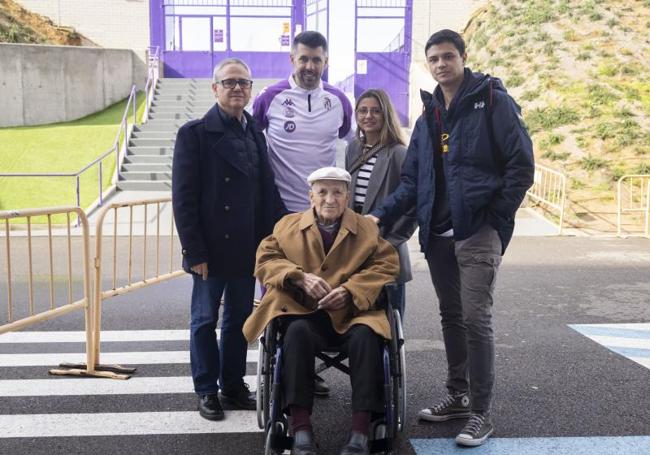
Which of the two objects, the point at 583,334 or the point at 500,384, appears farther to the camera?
the point at 583,334

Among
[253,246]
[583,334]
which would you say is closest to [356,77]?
[583,334]

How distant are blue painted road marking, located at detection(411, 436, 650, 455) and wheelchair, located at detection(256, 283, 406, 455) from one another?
417mm

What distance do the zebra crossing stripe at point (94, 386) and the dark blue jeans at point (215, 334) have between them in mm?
500

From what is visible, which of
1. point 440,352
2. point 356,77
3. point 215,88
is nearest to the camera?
point 215,88

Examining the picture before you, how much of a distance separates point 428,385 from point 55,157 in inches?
539

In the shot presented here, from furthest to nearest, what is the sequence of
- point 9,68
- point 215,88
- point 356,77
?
point 356,77 < point 9,68 < point 215,88

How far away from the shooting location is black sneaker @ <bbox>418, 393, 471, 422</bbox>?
3.86 m

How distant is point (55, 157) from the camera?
1583 centimetres

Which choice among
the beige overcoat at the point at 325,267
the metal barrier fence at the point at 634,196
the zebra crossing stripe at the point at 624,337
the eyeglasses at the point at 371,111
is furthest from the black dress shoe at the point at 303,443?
the metal barrier fence at the point at 634,196

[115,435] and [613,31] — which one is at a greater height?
[613,31]

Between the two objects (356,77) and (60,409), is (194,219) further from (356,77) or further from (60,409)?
(356,77)

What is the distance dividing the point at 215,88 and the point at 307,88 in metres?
0.60

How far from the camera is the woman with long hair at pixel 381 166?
158 inches

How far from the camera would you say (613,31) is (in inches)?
828
